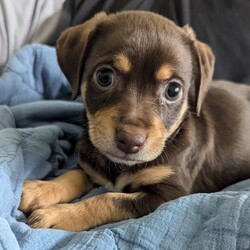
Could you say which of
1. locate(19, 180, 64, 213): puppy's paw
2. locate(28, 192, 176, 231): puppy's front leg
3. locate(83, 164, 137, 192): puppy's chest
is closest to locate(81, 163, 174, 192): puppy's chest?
locate(83, 164, 137, 192): puppy's chest

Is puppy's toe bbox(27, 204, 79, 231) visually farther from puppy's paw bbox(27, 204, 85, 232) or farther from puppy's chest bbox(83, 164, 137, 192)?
puppy's chest bbox(83, 164, 137, 192)

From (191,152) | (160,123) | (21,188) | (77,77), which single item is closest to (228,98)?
(191,152)

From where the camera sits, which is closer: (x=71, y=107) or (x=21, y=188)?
(x=21, y=188)

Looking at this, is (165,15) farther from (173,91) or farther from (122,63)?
(122,63)

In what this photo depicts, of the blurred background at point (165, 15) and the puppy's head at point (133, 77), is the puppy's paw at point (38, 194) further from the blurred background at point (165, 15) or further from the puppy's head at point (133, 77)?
the blurred background at point (165, 15)

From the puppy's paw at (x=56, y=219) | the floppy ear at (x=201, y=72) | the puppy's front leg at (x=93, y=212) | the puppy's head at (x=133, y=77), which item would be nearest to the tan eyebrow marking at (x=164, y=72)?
the puppy's head at (x=133, y=77)

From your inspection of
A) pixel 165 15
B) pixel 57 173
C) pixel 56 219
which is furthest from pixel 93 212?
pixel 165 15

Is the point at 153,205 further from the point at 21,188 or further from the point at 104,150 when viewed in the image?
the point at 21,188
